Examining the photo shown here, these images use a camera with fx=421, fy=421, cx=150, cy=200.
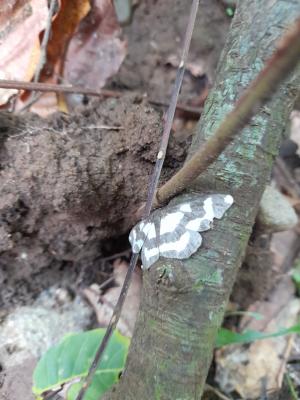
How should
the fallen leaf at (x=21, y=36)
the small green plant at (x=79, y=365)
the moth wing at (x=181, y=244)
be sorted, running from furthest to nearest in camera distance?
the fallen leaf at (x=21, y=36) → the small green plant at (x=79, y=365) → the moth wing at (x=181, y=244)

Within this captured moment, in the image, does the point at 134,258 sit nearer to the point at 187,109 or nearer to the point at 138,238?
the point at 138,238

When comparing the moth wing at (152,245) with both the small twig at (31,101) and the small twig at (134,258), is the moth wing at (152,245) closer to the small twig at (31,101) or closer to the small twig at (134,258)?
the small twig at (134,258)

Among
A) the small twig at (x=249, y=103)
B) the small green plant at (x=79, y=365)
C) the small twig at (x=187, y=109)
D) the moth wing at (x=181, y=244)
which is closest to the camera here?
the small twig at (x=249, y=103)

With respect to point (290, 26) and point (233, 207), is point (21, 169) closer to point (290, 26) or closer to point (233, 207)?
point (233, 207)

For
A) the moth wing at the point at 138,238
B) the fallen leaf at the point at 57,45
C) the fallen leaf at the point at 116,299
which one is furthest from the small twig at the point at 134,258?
the fallen leaf at the point at 57,45

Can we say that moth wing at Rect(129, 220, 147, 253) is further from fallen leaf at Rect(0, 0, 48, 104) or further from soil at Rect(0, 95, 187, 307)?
fallen leaf at Rect(0, 0, 48, 104)

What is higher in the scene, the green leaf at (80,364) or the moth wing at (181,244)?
the moth wing at (181,244)
